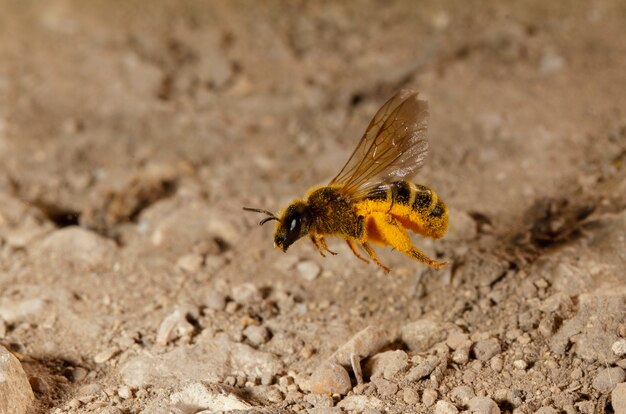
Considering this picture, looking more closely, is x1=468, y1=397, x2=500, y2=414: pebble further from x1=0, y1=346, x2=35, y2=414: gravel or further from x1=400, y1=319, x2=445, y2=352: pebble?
x1=0, y1=346, x2=35, y2=414: gravel

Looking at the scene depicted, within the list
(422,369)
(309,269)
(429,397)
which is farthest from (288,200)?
(429,397)

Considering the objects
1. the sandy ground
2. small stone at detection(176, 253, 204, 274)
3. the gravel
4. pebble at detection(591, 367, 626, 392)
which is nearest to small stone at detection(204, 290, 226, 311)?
the sandy ground

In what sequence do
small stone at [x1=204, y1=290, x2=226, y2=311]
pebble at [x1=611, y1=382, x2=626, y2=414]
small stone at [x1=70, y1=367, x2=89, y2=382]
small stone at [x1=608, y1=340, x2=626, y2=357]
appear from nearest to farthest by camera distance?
pebble at [x1=611, y1=382, x2=626, y2=414] < small stone at [x1=608, y1=340, x2=626, y2=357] < small stone at [x1=70, y1=367, x2=89, y2=382] < small stone at [x1=204, y1=290, x2=226, y2=311]

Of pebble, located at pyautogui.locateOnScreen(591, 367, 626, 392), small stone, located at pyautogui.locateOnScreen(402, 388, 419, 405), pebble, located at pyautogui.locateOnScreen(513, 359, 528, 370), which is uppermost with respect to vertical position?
pebble, located at pyautogui.locateOnScreen(513, 359, 528, 370)

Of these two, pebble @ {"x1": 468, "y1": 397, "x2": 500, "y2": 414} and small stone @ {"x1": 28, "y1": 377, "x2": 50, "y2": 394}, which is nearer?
pebble @ {"x1": 468, "y1": 397, "x2": 500, "y2": 414}

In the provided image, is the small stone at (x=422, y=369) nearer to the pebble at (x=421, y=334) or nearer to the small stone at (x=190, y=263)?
the pebble at (x=421, y=334)

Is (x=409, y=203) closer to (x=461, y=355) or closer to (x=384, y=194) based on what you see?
(x=384, y=194)

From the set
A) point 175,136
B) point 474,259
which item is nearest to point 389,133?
point 474,259
